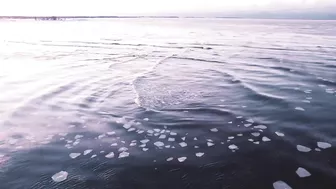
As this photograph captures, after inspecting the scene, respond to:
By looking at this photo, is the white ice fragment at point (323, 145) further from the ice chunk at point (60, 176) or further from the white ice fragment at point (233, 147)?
the ice chunk at point (60, 176)

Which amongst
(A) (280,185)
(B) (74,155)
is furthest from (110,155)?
(A) (280,185)

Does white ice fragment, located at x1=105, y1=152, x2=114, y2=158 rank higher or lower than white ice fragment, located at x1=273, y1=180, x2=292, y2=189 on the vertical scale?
lower

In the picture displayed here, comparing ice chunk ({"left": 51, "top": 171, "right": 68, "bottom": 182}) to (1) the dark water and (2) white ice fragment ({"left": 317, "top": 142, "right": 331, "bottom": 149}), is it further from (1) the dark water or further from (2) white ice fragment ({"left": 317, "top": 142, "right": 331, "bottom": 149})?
(2) white ice fragment ({"left": 317, "top": 142, "right": 331, "bottom": 149})

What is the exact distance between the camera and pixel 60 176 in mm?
5699

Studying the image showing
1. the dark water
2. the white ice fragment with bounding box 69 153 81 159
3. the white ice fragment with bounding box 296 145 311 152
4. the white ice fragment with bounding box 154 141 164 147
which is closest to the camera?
the dark water

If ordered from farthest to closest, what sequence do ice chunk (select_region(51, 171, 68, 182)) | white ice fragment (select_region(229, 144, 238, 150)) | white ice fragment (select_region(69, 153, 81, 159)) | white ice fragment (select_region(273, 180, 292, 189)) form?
white ice fragment (select_region(229, 144, 238, 150)), white ice fragment (select_region(69, 153, 81, 159)), ice chunk (select_region(51, 171, 68, 182)), white ice fragment (select_region(273, 180, 292, 189))

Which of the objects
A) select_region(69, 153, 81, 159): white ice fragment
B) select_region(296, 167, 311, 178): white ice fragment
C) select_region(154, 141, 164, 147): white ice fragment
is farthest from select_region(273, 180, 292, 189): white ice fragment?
select_region(69, 153, 81, 159): white ice fragment

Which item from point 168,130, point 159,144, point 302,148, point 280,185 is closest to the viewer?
point 280,185

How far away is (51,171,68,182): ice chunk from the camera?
219 inches

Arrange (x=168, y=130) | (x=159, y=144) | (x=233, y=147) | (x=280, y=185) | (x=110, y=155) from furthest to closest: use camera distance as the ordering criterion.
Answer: (x=168, y=130) → (x=159, y=144) → (x=233, y=147) → (x=110, y=155) → (x=280, y=185)

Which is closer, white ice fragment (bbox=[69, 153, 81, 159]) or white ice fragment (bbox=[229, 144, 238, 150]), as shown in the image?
white ice fragment (bbox=[69, 153, 81, 159])

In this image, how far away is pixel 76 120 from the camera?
8.77 meters

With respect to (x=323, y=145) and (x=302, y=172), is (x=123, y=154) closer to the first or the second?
(x=302, y=172)

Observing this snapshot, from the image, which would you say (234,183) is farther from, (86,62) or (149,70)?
(86,62)
